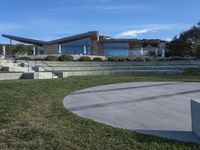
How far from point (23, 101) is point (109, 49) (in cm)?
4693

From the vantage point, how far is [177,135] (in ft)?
18.0

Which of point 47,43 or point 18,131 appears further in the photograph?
point 47,43

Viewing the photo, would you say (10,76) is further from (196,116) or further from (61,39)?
(61,39)

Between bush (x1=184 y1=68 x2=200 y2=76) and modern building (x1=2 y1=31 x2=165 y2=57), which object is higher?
modern building (x1=2 y1=31 x2=165 y2=57)

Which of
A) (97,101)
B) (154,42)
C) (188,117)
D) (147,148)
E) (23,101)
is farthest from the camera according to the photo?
(154,42)

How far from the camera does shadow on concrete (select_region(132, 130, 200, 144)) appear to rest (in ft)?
17.2

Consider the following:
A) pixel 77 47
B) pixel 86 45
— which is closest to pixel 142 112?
pixel 86 45

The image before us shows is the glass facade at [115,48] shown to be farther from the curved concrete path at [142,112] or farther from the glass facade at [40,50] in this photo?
the curved concrete path at [142,112]

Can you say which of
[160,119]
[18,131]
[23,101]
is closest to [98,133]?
[18,131]

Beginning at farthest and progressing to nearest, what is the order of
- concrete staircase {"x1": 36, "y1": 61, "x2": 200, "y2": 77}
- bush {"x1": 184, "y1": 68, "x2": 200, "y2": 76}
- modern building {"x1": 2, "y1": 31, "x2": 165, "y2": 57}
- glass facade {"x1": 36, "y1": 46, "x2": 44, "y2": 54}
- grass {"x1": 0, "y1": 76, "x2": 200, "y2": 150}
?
glass facade {"x1": 36, "y1": 46, "x2": 44, "y2": 54}, modern building {"x1": 2, "y1": 31, "x2": 165, "y2": 57}, bush {"x1": 184, "y1": 68, "x2": 200, "y2": 76}, concrete staircase {"x1": 36, "y1": 61, "x2": 200, "y2": 77}, grass {"x1": 0, "y1": 76, "x2": 200, "y2": 150}

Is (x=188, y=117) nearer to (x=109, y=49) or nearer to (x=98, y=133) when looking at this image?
(x=98, y=133)

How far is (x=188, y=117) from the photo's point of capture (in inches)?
276

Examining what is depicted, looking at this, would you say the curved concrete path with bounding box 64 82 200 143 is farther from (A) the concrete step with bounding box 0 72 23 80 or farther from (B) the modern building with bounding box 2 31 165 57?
(B) the modern building with bounding box 2 31 165 57

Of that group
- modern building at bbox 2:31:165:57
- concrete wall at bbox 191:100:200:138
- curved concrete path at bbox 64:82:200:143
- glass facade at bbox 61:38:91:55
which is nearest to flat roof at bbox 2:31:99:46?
modern building at bbox 2:31:165:57
